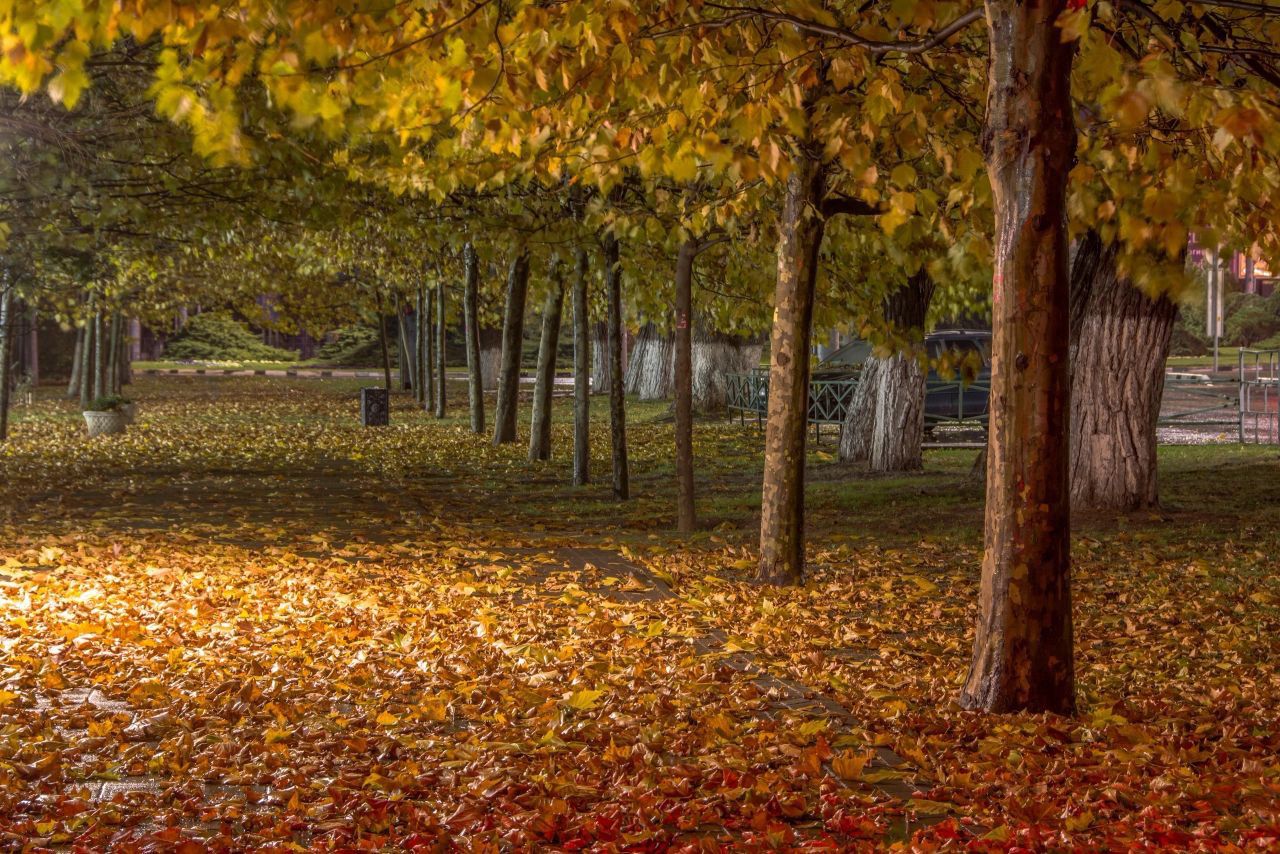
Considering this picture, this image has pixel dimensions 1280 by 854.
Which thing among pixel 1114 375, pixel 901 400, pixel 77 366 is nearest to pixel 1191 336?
pixel 77 366

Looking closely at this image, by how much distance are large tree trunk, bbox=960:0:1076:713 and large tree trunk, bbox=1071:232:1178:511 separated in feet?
20.4

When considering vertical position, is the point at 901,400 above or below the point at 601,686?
above

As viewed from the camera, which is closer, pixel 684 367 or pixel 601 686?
pixel 601 686

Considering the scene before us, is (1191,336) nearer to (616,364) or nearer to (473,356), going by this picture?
(473,356)

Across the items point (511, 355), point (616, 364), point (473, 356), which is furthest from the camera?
point (473, 356)

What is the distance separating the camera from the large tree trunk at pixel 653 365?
107ft

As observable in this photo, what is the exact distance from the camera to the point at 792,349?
334 inches

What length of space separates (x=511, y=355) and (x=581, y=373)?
561cm

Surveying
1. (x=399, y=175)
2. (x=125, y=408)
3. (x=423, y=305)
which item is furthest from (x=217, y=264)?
(x=399, y=175)

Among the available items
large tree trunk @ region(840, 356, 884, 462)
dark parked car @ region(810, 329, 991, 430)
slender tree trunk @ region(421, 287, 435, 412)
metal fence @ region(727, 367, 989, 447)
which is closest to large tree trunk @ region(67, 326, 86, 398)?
slender tree trunk @ region(421, 287, 435, 412)

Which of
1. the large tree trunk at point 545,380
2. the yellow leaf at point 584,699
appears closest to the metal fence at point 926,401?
the large tree trunk at point 545,380

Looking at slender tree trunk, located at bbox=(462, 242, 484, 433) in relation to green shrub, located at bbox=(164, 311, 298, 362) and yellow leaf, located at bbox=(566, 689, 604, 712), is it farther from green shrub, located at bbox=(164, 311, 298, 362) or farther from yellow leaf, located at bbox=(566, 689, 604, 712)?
green shrub, located at bbox=(164, 311, 298, 362)

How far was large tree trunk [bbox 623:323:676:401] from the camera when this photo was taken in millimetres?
32625

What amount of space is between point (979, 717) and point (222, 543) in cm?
701
